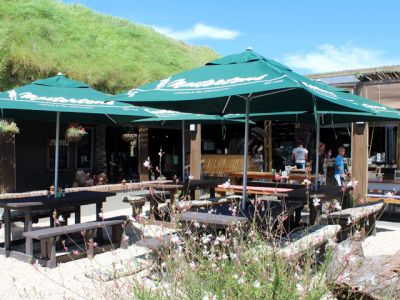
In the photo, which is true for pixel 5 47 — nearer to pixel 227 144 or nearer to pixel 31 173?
pixel 31 173

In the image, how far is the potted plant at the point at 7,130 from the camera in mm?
10359

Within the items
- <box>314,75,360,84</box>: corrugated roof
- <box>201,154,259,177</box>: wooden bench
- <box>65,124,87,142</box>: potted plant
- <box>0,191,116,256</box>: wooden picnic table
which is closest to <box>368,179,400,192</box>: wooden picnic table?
<box>314,75,360,84</box>: corrugated roof

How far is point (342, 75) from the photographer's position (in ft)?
45.9

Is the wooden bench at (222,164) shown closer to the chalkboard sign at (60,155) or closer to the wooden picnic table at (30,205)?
the chalkboard sign at (60,155)

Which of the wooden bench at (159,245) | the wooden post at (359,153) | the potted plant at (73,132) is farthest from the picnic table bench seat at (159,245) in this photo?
the potted plant at (73,132)

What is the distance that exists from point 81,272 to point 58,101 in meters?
2.20

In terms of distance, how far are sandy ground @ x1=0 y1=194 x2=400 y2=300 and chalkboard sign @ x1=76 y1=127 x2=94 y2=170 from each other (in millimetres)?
5866

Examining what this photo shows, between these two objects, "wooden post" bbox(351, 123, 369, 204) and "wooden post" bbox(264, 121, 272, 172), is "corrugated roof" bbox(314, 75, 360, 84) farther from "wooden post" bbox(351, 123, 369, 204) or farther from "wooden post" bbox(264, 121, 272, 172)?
"wooden post" bbox(264, 121, 272, 172)

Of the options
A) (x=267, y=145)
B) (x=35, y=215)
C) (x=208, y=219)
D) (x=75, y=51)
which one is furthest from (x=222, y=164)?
(x=208, y=219)

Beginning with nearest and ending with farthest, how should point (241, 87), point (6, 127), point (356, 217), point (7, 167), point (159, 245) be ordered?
point (159, 245), point (241, 87), point (356, 217), point (6, 127), point (7, 167)

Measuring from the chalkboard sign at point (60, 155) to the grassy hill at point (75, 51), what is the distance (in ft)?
6.63

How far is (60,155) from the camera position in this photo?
13742 millimetres

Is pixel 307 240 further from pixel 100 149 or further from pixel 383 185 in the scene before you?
pixel 100 149

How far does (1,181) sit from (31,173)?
189 cm
